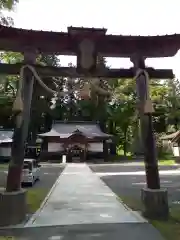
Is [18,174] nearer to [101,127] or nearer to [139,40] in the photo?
[139,40]

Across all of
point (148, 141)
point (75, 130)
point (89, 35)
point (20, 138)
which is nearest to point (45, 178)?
point (20, 138)

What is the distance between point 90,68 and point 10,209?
4.57 m

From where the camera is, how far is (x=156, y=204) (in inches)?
317

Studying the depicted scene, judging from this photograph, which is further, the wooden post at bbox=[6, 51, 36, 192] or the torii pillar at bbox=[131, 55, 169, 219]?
the torii pillar at bbox=[131, 55, 169, 219]

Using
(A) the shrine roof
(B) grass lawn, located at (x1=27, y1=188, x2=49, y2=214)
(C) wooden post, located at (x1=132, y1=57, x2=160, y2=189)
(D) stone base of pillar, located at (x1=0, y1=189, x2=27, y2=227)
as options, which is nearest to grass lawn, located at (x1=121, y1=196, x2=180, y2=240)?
(C) wooden post, located at (x1=132, y1=57, x2=160, y2=189)

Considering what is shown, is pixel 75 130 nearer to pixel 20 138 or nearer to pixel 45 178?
pixel 45 178

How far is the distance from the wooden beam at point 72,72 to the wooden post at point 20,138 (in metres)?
0.39

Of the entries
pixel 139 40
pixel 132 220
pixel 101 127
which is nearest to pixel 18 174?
pixel 132 220

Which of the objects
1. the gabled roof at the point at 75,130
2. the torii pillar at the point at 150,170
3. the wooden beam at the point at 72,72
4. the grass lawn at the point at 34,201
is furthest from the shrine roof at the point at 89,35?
the gabled roof at the point at 75,130

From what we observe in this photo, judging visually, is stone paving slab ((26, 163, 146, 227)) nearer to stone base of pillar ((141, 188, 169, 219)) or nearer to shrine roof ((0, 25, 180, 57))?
stone base of pillar ((141, 188, 169, 219))

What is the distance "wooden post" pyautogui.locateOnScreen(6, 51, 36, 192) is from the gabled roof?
30.5 meters

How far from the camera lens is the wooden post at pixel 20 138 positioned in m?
7.94

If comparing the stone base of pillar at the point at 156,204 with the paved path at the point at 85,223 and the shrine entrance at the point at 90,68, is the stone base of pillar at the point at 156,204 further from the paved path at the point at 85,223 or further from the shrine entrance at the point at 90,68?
the paved path at the point at 85,223

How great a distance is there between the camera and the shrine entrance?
816 cm
